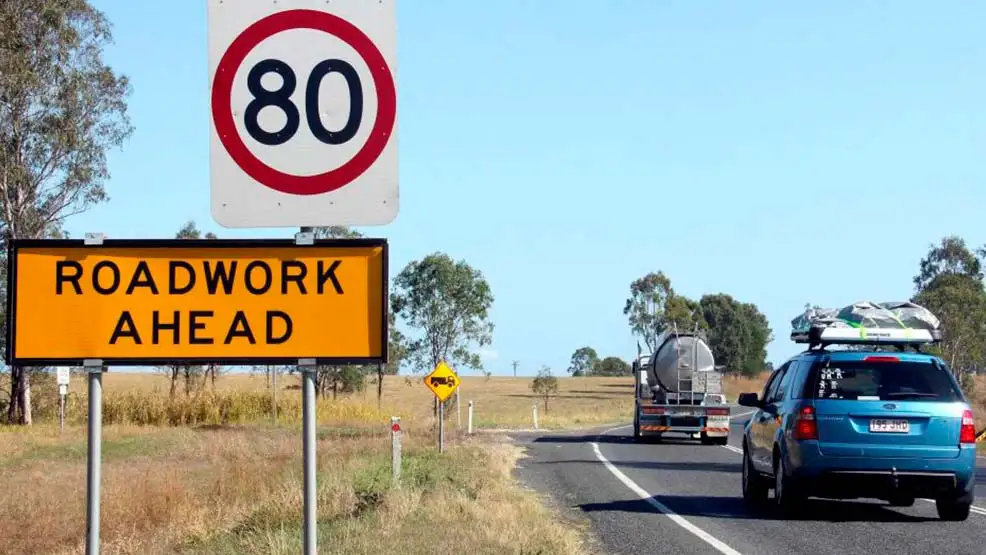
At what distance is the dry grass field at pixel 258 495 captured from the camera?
1130 centimetres

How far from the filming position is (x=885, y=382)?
14086mm

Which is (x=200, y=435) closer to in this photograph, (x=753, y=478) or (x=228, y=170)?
(x=753, y=478)

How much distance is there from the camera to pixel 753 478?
54.6 ft

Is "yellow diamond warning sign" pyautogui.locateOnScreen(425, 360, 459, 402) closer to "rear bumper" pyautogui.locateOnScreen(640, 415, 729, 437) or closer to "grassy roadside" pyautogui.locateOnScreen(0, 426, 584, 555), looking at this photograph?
"grassy roadside" pyautogui.locateOnScreen(0, 426, 584, 555)

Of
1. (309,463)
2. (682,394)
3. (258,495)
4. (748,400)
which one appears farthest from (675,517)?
(682,394)

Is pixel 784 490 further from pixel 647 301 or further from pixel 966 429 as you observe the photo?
pixel 647 301

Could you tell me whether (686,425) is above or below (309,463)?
below

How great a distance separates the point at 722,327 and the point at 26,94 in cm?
9905

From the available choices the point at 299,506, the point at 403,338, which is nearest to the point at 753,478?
the point at 299,506

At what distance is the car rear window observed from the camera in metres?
14.1

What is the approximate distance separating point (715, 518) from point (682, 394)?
68.4 ft

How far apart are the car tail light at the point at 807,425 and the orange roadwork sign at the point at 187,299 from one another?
10487 mm

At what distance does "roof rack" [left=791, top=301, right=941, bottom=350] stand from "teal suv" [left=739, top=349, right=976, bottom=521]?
53cm

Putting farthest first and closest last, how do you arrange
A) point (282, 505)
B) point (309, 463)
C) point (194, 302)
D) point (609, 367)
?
point (609, 367) → point (282, 505) → point (194, 302) → point (309, 463)
